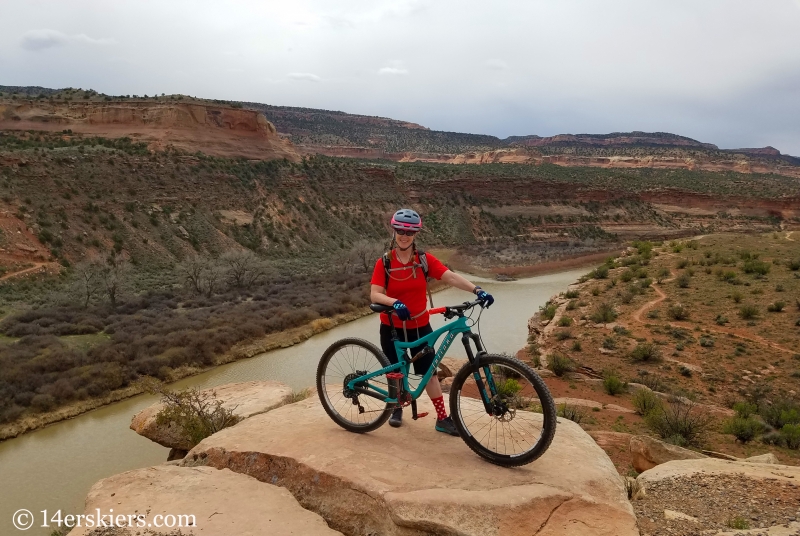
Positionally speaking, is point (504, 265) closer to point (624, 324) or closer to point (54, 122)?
point (624, 324)

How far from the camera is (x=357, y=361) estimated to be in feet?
16.7

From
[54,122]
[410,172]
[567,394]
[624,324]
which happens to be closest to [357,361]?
[567,394]

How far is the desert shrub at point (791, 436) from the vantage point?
8242 mm

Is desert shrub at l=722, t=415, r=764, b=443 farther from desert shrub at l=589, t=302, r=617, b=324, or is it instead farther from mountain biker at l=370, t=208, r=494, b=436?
desert shrub at l=589, t=302, r=617, b=324

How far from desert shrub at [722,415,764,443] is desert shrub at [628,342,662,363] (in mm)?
4472

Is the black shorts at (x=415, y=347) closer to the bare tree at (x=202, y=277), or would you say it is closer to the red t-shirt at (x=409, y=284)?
the red t-shirt at (x=409, y=284)

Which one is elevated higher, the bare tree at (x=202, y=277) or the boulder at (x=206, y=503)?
the boulder at (x=206, y=503)

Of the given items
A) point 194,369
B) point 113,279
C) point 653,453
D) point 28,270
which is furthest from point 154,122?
point 653,453

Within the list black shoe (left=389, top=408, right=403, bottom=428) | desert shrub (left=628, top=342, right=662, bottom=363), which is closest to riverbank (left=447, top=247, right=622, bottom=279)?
desert shrub (left=628, top=342, right=662, bottom=363)

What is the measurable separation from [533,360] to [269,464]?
38.5 feet

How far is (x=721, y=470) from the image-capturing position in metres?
4.61

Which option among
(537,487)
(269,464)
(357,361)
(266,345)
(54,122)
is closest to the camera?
(537,487)

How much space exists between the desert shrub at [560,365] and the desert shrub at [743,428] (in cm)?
454

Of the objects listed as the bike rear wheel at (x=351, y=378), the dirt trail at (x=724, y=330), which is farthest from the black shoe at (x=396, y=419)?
the dirt trail at (x=724, y=330)
